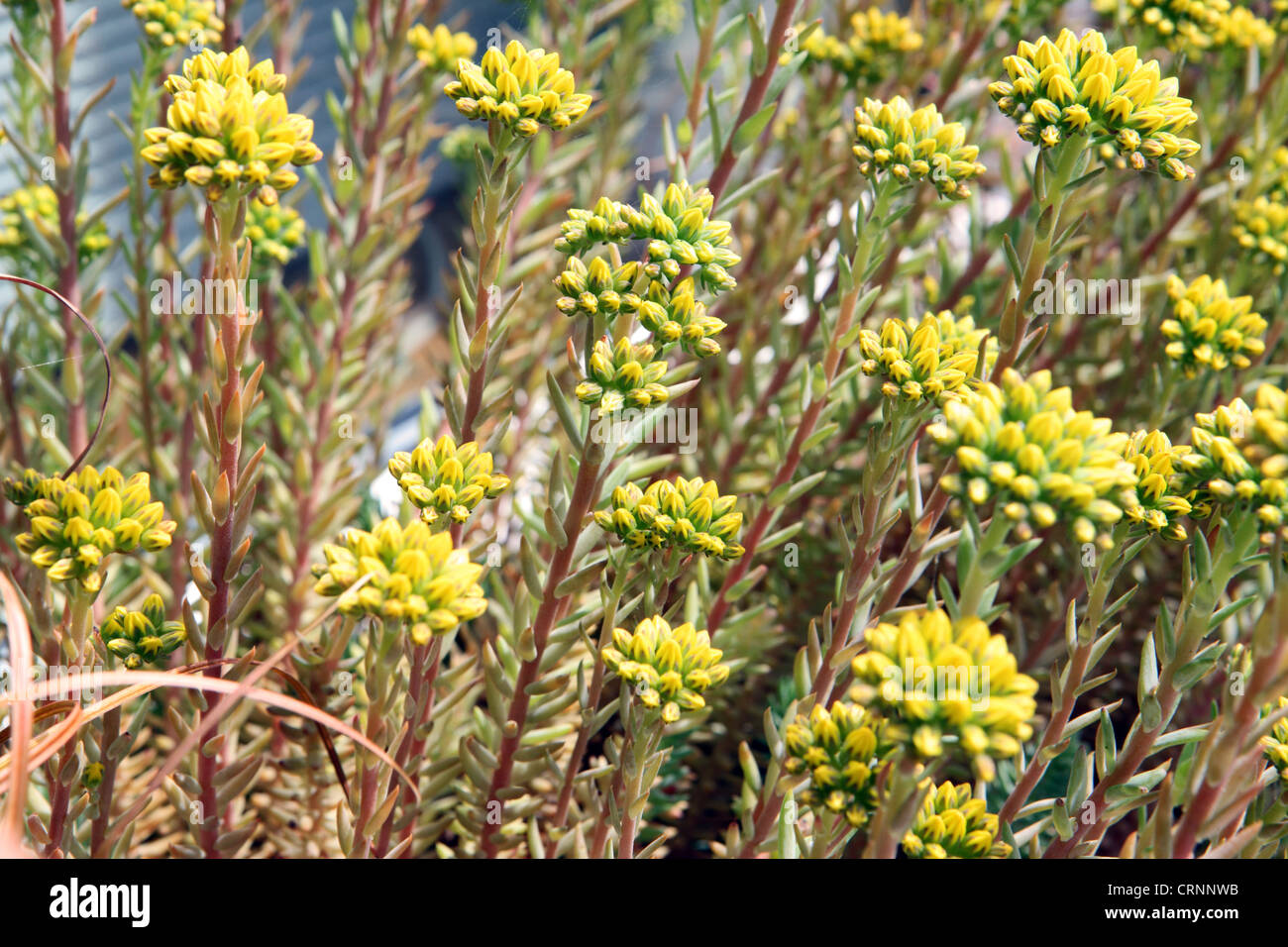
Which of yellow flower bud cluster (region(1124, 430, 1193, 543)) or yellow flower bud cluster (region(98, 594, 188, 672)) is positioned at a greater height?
yellow flower bud cluster (region(1124, 430, 1193, 543))

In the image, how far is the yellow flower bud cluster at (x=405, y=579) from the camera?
0.41m

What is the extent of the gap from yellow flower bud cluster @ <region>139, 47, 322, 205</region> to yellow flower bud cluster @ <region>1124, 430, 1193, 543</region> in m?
0.43

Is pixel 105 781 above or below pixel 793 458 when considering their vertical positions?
below

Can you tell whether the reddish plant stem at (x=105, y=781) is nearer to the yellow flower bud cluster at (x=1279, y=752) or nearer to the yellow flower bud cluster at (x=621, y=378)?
the yellow flower bud cluster at (x=621, y=378)

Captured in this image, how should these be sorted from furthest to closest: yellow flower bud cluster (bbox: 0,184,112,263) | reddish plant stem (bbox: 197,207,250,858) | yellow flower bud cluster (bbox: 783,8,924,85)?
yellow flower bud cluster (bbox: 783,8,924,85) < yellow flower bud cluster (bbox: 0,184,112,263) < reddish plant stem (bbox: 197,207,250,858)

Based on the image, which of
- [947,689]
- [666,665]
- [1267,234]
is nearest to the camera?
[947,689]

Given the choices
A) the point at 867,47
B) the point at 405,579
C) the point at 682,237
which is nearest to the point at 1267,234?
the point at 867,47

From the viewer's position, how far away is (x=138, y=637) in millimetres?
525

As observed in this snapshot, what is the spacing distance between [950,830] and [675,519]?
0.20 meters

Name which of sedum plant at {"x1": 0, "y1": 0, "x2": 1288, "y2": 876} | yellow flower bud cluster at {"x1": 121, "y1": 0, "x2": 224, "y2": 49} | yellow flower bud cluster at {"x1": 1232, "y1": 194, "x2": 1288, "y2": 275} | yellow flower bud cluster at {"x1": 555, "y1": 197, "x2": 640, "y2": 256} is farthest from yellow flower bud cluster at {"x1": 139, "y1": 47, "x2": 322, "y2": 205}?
yellow flower bud cluster at {"x1": 1232, "y1": 194, "x2": 1288, "y2": 275}

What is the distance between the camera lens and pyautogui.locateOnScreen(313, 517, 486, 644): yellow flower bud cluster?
0.41m

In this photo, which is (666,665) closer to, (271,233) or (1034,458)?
(1034,458)

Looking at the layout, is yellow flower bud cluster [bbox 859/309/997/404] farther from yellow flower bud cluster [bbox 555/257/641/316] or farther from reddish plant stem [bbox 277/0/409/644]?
reddish plant stem [bbox 277/0/409/644]

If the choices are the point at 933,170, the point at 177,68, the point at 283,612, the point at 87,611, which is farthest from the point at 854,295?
the point at 177,68
